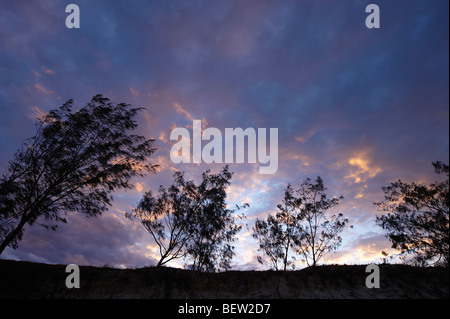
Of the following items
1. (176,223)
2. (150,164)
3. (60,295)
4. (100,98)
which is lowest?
(60,295)

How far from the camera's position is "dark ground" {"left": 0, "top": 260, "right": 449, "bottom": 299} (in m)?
13.7

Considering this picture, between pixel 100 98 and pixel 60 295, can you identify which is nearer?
pixel 60 295

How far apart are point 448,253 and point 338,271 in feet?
71.8

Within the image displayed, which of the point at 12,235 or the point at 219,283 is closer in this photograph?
the point at 219,283

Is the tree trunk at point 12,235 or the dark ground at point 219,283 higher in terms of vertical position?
the tree trunk at point 12,235

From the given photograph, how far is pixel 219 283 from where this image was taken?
15180 mm

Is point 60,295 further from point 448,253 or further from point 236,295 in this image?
point 448,253

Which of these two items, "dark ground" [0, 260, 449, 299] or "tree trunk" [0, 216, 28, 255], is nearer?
"dark ground" [0, 260, 449, 299]

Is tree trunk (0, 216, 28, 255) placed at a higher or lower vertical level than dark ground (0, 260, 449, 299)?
higher

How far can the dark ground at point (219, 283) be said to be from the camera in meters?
13.7

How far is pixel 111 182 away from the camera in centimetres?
2081

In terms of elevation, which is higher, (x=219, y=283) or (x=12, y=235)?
(x=12, y=235)
